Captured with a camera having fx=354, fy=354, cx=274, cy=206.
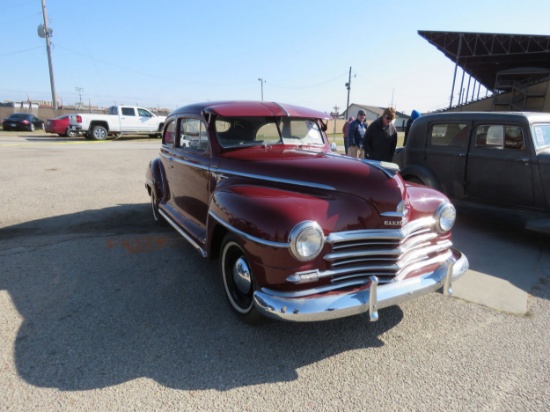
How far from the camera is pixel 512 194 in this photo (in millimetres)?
4828

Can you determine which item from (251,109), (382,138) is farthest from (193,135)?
(382,138)

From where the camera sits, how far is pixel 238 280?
2.87m

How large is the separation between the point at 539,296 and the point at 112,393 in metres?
3.68

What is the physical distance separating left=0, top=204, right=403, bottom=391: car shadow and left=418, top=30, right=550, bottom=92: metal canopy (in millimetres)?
33649

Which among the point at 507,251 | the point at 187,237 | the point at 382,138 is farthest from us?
the point at 382,138

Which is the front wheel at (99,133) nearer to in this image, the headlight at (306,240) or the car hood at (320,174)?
the car hood at (320,174)

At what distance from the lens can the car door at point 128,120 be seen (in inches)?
792

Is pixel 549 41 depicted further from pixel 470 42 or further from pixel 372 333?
pixel 372 333

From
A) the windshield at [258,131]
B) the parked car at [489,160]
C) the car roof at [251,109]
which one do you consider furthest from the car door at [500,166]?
the windshield at [258,131]

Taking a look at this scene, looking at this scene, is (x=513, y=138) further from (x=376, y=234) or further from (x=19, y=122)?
(x=19, y=122)

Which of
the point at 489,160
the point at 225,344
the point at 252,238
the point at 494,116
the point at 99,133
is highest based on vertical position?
the point at 494,116

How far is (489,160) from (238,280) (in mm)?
4187

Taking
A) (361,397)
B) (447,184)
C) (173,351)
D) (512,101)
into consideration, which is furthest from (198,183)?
(512,101)

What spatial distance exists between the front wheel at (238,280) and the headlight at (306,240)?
463 mm
